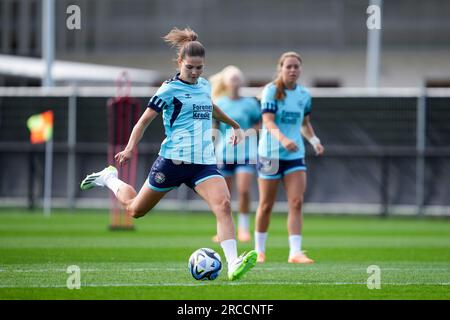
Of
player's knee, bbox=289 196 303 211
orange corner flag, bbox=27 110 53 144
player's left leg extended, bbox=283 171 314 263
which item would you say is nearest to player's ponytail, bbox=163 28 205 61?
player's left leg extended, bbox=283 171 314 263

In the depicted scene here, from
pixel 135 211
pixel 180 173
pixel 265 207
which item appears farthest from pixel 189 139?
pixel 265 207

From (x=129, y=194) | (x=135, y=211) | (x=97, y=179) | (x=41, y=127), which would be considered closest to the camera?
(x=135, y=211)

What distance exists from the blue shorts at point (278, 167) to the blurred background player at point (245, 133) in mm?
3470

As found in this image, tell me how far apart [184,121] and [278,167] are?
2589mm

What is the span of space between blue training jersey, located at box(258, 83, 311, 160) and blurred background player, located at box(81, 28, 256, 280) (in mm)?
2250

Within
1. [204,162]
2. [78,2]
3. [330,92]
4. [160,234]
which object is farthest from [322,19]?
[204,162]

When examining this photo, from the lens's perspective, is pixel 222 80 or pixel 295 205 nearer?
pixel 295 205

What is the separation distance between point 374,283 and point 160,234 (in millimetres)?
7904

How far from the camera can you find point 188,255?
12531 millimetres

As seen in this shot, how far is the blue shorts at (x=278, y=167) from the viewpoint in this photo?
11672 millimetres

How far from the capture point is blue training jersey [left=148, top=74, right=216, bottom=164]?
9.30 m

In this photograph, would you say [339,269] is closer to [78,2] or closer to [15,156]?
[15,156]

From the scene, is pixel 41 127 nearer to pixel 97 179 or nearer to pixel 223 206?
pixel 97 179

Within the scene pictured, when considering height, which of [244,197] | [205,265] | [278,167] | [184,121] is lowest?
[205,265]
